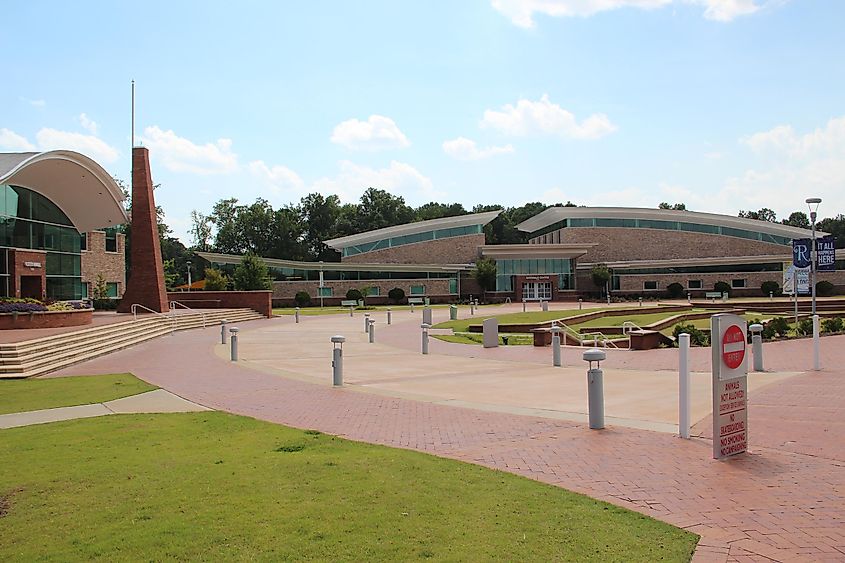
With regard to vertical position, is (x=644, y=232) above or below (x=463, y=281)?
above

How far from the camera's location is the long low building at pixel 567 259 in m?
69.4

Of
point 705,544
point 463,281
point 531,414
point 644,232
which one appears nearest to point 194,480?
point 705,544

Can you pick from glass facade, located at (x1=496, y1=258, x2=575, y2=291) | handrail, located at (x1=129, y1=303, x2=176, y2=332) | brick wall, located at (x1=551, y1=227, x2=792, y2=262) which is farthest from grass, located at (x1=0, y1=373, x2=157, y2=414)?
brick wall, located at (x1=551, y1=227, x2=792, y2=262)

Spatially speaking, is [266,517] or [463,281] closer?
[266,517]

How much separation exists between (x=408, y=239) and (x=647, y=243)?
27.7m

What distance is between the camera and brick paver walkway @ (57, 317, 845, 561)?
5.36 meters

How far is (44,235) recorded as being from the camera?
38844mm

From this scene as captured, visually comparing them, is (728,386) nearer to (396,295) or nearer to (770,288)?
(396,295)

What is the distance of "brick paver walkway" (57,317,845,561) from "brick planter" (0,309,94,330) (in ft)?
45.4

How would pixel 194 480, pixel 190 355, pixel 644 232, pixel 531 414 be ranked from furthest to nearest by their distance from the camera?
pixel 644 232 < pixel 190 355 < pixel 531 414 < pixel 194 480

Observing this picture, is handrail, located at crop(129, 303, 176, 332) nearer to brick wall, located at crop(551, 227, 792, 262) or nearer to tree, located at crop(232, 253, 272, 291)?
tree, located at crop(232, 253, 272, 291)

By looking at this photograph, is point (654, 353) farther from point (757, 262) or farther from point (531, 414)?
point (757, 262)

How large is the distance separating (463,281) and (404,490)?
70457mm

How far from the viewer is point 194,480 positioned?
6422 millimetres
